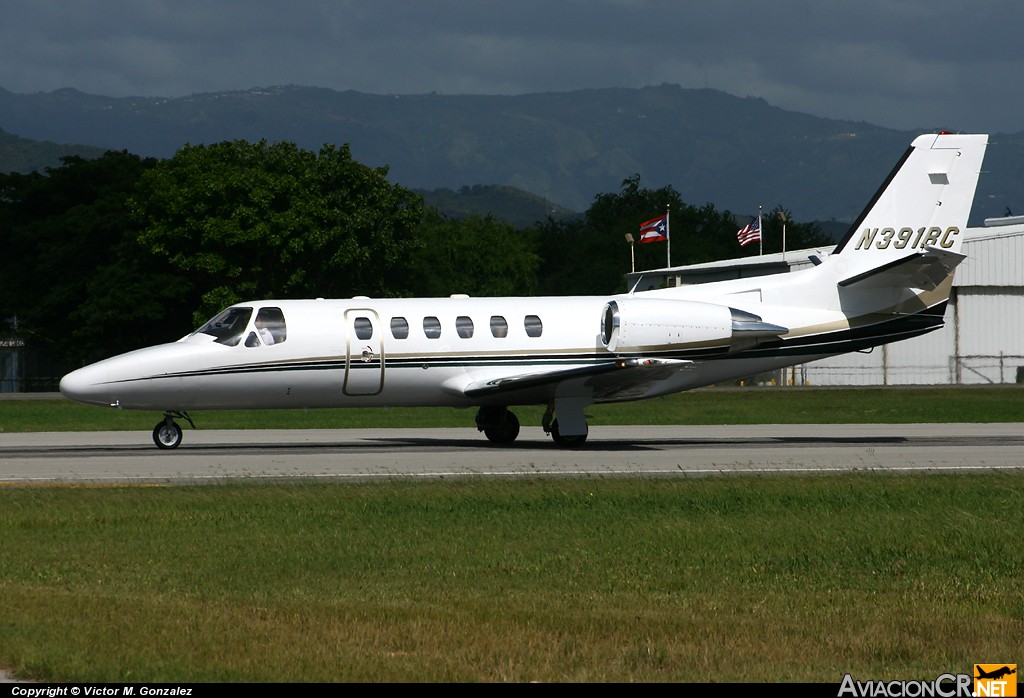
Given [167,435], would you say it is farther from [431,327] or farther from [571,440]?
[571,440]

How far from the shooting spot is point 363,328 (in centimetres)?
2431

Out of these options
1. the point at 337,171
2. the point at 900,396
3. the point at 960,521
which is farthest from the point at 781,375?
the point at 960,521

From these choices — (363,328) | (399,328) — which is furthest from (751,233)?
(363,328)

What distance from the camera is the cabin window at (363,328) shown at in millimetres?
24234

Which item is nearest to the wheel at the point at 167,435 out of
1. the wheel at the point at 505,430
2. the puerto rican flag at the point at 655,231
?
the wheel at the point at 505,430

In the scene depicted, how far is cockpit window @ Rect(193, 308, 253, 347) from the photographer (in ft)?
78.8

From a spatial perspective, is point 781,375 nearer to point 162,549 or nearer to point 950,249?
point 950,249

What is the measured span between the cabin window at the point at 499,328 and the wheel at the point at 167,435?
6566mm

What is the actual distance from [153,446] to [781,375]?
43.3m

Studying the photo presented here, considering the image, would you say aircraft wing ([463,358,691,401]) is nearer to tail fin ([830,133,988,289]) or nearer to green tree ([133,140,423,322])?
tail fin ([830,133,988,289])

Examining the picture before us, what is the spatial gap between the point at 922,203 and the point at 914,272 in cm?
212

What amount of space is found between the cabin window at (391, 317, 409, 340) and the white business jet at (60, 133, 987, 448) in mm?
27

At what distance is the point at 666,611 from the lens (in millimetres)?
9531

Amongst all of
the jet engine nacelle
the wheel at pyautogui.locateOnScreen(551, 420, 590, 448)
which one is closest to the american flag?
the jet engine nacelle
